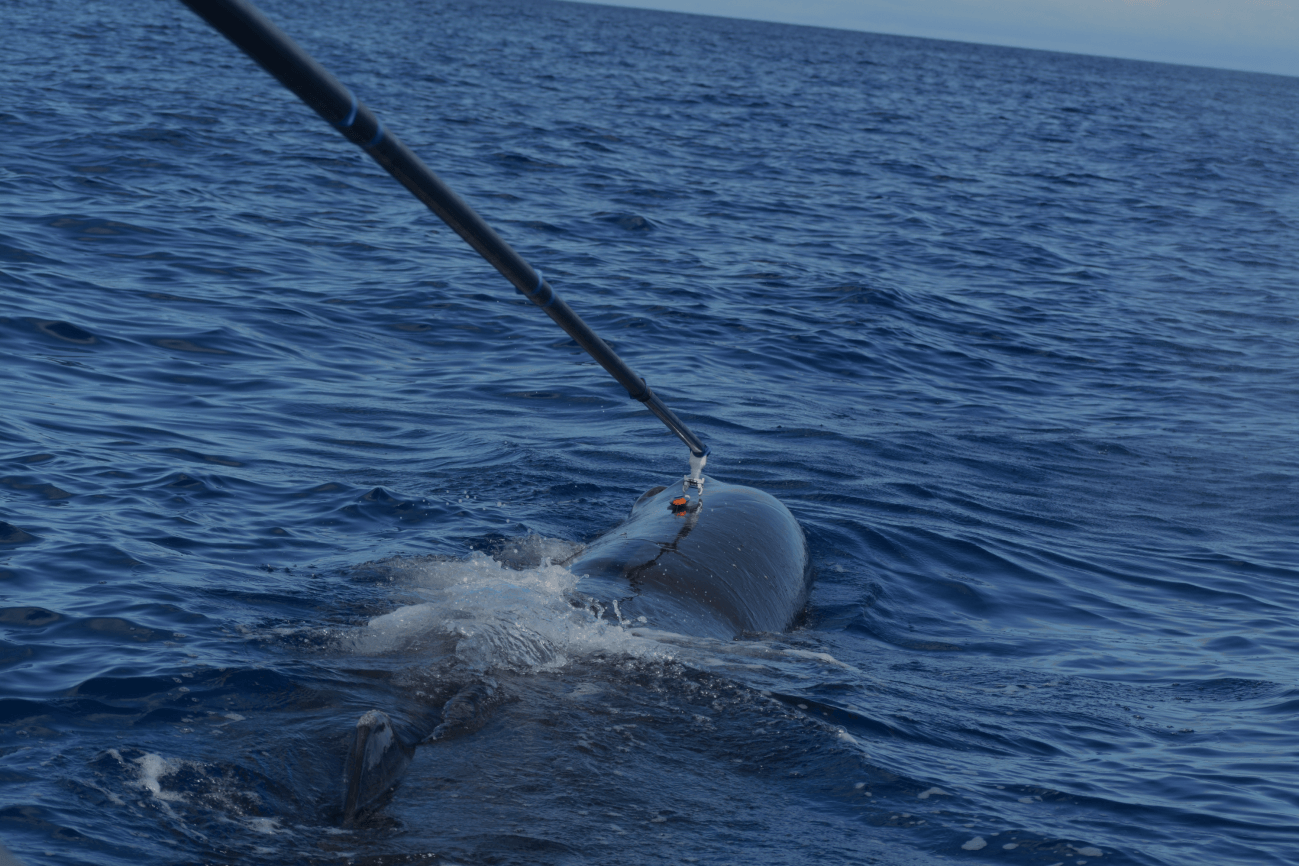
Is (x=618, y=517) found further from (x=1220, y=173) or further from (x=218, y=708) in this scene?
(x=1220, y=173)

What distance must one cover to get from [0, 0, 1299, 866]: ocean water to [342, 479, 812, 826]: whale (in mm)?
167

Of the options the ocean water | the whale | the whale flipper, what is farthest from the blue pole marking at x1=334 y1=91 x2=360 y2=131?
the whale

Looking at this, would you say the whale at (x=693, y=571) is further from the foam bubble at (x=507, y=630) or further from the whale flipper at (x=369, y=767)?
the whale flipper at (x=369, y=767)

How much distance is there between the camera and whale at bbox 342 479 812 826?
6.78 metres

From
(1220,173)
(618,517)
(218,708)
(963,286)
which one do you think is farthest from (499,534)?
(1220,173)

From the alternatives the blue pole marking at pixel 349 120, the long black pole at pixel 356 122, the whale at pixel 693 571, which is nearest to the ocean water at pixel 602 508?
the whale at pixel 693 571

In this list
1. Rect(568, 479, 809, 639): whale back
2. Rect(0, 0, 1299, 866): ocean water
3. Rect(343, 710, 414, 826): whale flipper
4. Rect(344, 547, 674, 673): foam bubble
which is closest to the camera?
Rect(343, 710, 414, 826): whale flipper

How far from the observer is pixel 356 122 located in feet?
12.5

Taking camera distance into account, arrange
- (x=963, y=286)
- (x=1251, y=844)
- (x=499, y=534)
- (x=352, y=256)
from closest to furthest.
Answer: (x=1251, y=844)
(x=499, y=534)
(x=352, y=256)
(x=963, y=286)

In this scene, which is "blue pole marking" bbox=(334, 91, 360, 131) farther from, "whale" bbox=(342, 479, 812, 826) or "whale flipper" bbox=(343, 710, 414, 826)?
"whale" bbox=(342, 479, 812, 826)

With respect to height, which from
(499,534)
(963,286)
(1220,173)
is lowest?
(499,534)

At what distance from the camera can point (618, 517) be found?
974 centimetres

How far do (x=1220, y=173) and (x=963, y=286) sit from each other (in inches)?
1039

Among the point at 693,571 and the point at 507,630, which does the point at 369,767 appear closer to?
the point at 507,630
